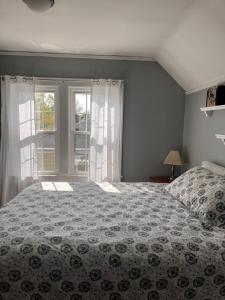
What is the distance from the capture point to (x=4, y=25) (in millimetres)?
2506

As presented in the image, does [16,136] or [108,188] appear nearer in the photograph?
[108,188]

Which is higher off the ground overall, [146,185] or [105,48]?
[105,48]

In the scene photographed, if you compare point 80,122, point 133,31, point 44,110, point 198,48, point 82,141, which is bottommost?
point 82,141

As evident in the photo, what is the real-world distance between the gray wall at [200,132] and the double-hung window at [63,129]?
148cm

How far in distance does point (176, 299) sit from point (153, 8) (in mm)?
2183

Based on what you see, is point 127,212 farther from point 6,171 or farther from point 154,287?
point 6,171

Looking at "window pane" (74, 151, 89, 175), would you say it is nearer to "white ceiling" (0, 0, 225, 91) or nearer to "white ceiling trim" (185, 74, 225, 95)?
"white ceiling" (0, 0, 225, 91)

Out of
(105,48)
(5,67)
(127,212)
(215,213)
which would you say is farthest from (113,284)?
(5,67)

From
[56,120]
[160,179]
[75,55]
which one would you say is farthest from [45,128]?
[160,179]

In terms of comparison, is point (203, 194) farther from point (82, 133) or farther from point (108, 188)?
point (82, 133)

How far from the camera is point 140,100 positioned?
11.8 feet

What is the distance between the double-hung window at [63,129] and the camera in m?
3.55

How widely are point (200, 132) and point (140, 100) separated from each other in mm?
1038

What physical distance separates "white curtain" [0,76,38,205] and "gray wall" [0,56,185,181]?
0.92 ft
